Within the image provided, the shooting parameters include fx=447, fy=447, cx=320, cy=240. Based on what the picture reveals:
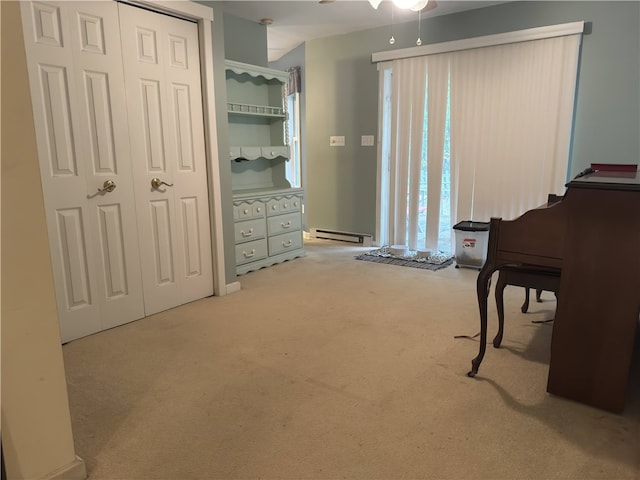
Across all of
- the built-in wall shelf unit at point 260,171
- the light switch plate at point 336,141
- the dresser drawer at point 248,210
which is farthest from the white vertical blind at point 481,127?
the dresser drawer at point 248,210

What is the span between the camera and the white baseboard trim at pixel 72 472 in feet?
4.88

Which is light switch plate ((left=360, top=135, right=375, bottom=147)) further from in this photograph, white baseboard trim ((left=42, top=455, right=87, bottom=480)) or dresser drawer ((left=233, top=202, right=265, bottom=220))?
white baseboard trim ((left=42, top=455, right=87, bottom=480))

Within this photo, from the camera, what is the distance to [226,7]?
390 cm

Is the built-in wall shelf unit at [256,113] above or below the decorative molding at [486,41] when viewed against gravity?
below

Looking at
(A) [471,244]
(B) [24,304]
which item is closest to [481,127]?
(A) [471,244]

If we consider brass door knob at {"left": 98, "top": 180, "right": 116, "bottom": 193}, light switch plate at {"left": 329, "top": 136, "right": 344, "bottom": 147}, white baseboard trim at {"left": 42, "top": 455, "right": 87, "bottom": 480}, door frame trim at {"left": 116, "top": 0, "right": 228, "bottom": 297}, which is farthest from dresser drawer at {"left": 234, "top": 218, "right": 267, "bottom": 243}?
white baseboard trim at {"left": 42, "top": 455, "right": 87, "bottom": 480}

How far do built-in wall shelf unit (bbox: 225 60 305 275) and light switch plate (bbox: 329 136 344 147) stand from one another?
2.89 feet

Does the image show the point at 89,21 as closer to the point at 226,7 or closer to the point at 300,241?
the point at 226,7

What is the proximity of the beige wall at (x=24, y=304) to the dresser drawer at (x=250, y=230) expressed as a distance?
2.62 meters

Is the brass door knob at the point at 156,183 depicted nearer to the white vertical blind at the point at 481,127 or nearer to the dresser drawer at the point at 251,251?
the dresser drawer at the point at 251,251

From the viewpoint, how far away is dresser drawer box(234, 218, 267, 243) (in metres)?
4.04

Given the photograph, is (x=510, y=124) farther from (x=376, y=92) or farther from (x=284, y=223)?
(x=284, y=223)

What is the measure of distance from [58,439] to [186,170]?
2.13 m

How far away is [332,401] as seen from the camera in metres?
2.02
